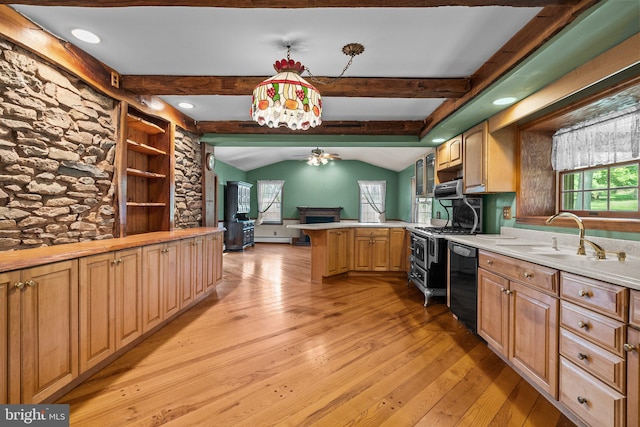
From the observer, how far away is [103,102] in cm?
271

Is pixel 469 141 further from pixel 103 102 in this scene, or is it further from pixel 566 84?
pixel 103 102

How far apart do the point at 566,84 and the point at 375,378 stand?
2.47 meters

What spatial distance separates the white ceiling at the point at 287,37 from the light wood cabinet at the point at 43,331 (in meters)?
1.64

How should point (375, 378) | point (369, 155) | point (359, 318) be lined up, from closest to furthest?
1. point (375, 378)
2. point (359, 318)
3. point (369, 155)

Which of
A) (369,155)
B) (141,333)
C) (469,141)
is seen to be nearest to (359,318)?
(141,333)

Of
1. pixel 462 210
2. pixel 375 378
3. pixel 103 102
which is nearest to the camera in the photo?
pixel 375 378

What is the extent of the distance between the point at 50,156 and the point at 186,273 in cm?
159

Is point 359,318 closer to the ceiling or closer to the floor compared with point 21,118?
closer to the floor

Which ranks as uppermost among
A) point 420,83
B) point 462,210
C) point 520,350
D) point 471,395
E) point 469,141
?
point 420,83

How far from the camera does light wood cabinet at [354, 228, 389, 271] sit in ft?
16.6

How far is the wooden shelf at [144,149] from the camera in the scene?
3.12 m

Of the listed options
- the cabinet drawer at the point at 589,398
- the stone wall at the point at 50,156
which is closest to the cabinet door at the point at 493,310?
the cabinet drawer at the point at 589,398

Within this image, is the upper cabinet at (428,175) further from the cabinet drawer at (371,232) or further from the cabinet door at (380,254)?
the cabinet door at (380,254)

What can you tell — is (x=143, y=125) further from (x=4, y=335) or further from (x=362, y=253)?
(x=362, y=253)
